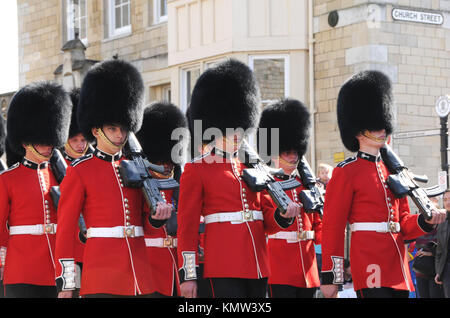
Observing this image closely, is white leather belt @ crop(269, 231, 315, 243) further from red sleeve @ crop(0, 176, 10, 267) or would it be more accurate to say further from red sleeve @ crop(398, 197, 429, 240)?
red sleeve @ crop(0, 176, 10, 267)

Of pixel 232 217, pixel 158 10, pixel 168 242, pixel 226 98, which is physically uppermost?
pixel 158 10

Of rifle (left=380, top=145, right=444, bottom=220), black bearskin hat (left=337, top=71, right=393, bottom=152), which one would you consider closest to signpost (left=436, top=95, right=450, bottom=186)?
black bearskin hat (left=337, top=71, right=393, bottom=152)

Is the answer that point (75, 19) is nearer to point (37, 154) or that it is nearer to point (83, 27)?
point (83, 27)

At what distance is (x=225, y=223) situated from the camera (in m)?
5.28

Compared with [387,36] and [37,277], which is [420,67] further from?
[37,277]

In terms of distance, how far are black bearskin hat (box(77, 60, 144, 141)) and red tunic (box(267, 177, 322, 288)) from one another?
139cm

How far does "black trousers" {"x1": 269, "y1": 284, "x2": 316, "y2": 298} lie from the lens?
638 centimetres

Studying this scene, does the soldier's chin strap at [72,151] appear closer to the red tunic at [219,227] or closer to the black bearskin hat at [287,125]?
the black bearskin hat at [287,125]

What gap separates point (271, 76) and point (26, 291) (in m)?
7.76

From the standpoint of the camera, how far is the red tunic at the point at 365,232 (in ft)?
17.6

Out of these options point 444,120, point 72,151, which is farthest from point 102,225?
point 444,120

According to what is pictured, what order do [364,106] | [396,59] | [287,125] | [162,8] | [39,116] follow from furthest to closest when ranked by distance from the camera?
[162,8] → [396,59] → [287,125] → [39,116] → [364,106]

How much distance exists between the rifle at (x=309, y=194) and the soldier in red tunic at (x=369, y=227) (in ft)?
2.81

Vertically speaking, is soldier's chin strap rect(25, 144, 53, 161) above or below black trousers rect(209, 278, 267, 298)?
above
